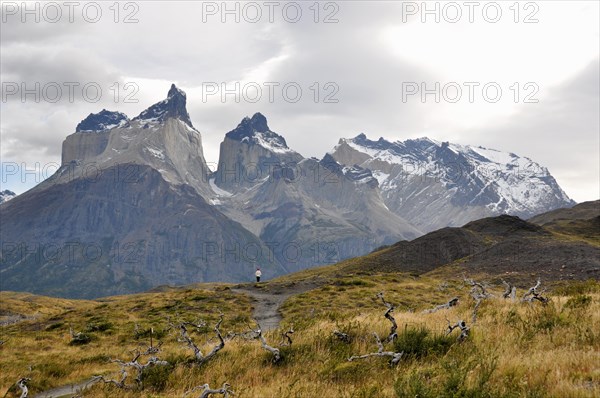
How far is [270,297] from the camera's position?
53.2 meters

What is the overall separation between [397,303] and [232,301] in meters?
16.8

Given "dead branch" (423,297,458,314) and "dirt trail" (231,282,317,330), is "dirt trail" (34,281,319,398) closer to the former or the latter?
"dirt trail" (231,282,317,330)

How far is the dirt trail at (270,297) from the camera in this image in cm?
3744

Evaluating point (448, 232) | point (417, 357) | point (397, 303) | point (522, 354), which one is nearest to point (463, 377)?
point (522, 354)

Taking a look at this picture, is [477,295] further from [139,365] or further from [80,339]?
[80,339]

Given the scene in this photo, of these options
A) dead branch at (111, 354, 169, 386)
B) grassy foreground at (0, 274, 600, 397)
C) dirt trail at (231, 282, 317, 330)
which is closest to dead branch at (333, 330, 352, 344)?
grassy foreground at (0, 274, 600, 397)

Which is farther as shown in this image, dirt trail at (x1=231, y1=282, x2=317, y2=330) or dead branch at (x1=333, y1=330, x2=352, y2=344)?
dirt trail at (x1=231, y1=282, x2=317, y2=330)

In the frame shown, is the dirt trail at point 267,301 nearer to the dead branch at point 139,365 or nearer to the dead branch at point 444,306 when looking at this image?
the dead branch at point 139,365

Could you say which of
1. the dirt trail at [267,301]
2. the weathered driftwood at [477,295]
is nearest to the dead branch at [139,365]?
the dirt trail at [267,301]

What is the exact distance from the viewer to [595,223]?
126 m

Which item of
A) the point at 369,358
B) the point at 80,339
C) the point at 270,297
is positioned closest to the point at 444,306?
the point at 369,358

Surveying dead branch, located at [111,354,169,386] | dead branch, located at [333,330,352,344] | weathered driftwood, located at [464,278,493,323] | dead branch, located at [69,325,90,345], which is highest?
weathered driftwood, located at [464,278,493,323]

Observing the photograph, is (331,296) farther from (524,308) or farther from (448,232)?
(448,232)

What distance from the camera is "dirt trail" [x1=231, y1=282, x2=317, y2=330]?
123 feet
